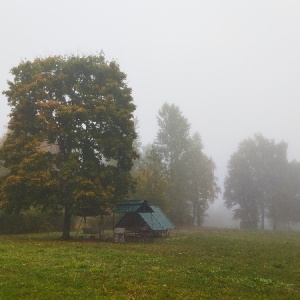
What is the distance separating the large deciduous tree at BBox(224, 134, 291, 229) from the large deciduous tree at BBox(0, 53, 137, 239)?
4584 cm

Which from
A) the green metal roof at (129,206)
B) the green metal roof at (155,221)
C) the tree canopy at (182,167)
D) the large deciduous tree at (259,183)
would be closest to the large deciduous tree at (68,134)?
the green metal roof at (129,206)

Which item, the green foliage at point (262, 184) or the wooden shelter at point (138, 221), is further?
the green foliage at point (262, 184)

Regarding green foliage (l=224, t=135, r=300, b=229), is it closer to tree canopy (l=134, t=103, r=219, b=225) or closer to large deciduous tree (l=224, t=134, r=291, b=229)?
large deciduous tree (l=224, t=134, r=291, b=229)

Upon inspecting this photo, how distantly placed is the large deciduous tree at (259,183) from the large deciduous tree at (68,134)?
45.8m

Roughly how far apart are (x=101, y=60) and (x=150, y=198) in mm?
27375

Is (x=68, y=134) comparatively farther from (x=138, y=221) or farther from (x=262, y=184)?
(x=262, y=184)

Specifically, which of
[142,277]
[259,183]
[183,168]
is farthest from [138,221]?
[259,183]

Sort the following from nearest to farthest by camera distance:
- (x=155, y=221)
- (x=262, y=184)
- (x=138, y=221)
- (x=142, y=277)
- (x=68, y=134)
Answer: (x=142, y=277), (x=68, y=134), (x=138, y=221), (x=155, y=221), (x=262, y=184)

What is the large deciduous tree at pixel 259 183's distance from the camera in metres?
75.2

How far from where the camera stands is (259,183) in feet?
252

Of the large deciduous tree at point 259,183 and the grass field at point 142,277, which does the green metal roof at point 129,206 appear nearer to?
the grass field at point 142,277

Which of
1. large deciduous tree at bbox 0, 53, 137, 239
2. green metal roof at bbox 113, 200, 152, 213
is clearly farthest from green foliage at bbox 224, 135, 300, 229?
large deciduous tree at bbox 0, 53, 137, 239

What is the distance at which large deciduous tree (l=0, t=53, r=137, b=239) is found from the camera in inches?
1323

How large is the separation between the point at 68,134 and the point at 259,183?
172 feet
